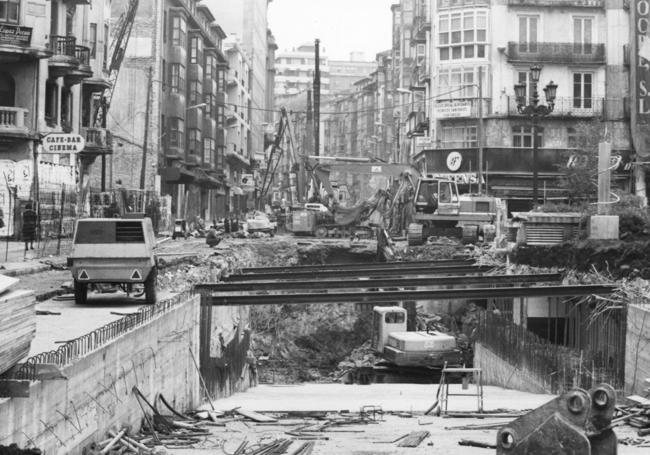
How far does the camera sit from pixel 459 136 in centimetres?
6250

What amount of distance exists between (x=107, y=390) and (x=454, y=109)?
166ft

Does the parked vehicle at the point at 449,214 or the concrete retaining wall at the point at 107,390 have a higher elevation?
the parked vehicle at the point at 449,214

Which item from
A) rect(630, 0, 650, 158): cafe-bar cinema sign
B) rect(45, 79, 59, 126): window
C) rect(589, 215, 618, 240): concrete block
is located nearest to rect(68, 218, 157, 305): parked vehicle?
rect(589, 215, 618, 240): concrete block

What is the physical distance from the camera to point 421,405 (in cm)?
2167

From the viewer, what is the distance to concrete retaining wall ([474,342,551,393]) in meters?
23.6

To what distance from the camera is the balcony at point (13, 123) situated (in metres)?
37.1

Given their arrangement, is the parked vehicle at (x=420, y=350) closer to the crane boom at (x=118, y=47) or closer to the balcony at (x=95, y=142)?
the balcony at (x=95, y=142)

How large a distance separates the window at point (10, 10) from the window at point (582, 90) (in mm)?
36020

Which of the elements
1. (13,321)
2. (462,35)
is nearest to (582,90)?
(462,35)

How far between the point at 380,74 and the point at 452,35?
3482 inches

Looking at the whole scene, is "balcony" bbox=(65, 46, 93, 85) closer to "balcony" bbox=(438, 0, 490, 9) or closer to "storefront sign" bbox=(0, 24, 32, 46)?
"storefront sign" bbox=(0, 24, 32, 46)

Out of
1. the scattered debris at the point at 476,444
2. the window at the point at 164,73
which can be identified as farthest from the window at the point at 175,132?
the scattered debris at the point at 476,444

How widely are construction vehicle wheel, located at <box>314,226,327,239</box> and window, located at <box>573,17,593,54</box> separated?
65.6 feet

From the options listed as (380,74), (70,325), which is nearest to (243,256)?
(70,325)
